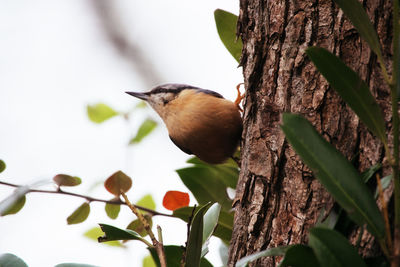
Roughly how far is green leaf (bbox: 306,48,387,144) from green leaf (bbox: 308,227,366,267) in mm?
173

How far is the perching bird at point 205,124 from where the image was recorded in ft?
5.33

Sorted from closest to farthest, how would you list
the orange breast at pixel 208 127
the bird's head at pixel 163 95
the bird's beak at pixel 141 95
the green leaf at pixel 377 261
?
the green leaf at pixel 377 261 < the orange breast at pixel 208 127 < the bird's head at pixel 163 95 < the bird's beak at pixel 141 95

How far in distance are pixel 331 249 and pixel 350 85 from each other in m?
0.25

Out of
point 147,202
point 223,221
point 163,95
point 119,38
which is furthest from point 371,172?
point 119,38

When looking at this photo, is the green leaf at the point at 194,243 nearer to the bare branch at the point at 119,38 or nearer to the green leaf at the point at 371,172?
the green leaf at the point at 371,172

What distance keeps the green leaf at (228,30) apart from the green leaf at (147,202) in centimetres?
51

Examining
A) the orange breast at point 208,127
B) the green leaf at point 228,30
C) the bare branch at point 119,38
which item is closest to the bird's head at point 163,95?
the orange breast at point 208,127

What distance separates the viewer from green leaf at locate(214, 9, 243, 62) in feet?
4.74

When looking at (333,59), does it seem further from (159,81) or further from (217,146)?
(159,81)

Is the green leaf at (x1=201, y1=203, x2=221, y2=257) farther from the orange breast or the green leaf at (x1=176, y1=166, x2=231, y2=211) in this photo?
the orange breast

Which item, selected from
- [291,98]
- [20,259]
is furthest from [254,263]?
[20,259]

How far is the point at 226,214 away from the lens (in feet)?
4.41

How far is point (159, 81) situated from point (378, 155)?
2988mm

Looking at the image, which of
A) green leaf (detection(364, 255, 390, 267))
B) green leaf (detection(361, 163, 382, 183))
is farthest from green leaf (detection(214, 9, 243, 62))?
green leaf (detection(364, 255, 390, 267))
